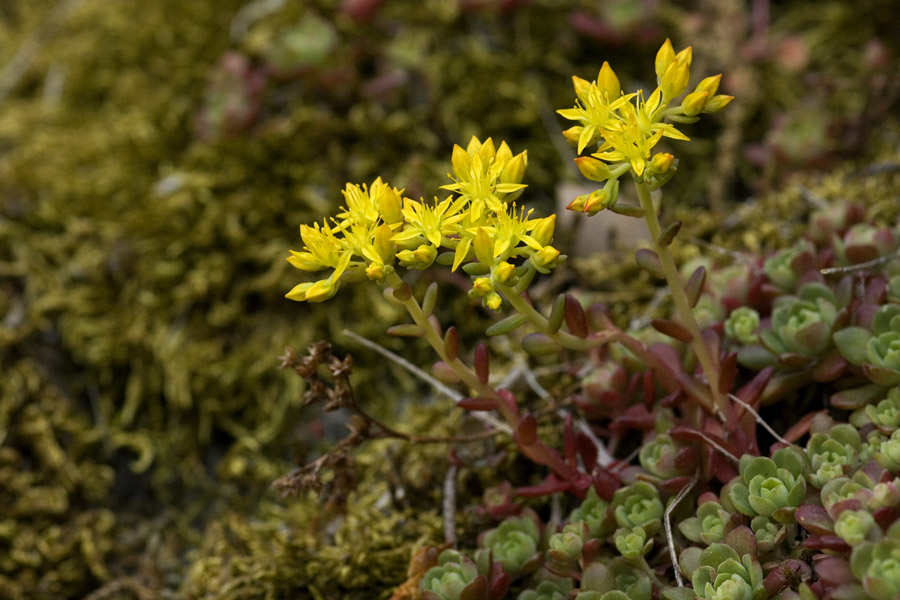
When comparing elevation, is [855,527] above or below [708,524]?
above

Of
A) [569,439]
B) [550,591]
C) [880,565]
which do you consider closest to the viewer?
[880,565]

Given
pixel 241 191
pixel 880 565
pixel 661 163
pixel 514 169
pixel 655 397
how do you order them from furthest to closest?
pixel 241 191 → pixel 655 397 → pixel 514 169 → pixel 661 163 → pixel 880 565

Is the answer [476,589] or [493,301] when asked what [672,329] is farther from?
[476,589]

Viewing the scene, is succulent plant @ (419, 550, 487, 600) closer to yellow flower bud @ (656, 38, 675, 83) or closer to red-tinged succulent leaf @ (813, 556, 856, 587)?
red-tinged succulent leaf @ (813, 556, 856, 587)

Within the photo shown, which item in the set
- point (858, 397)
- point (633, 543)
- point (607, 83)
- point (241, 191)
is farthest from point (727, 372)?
point (241, 191)

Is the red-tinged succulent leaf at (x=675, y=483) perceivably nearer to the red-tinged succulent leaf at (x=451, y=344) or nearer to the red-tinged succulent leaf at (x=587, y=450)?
the red-tinged succulent leaf at (x=587, y=450)

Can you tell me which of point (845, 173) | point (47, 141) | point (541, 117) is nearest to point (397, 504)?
point (541, 117)

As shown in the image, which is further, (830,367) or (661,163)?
(830,367)

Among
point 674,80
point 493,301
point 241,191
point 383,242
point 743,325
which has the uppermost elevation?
point 674,80
